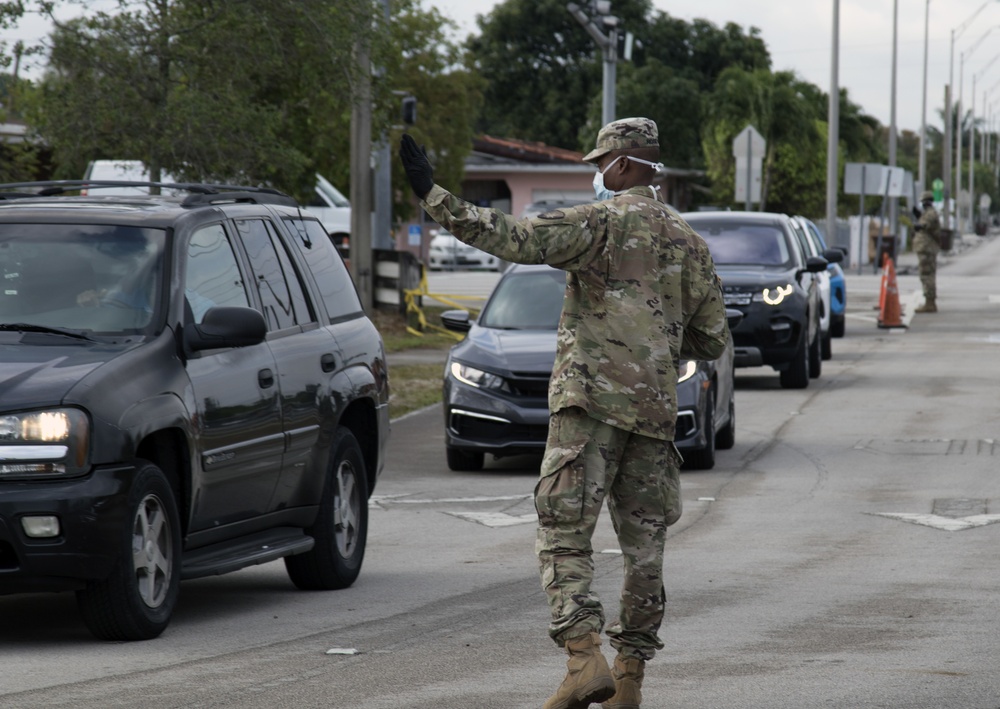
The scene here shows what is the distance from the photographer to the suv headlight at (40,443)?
6.50 meters

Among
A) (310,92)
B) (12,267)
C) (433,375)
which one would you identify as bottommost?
(433,375)

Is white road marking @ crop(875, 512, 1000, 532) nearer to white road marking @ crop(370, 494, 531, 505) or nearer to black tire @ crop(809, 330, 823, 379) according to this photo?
white road marking @ crop(370, 494, 531, 505)

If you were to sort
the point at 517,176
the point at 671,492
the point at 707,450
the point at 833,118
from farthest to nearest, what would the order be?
1. the point at 517,176
2. the point at 833,118
3. the point at 707,450
4. the point at 671,492

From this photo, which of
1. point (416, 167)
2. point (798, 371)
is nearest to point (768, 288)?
point (798, 371)

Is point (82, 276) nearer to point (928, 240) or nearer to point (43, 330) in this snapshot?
point (43, 330)

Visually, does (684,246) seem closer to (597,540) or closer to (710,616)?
(710,616)

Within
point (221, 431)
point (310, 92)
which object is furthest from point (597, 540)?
point (310, 92)

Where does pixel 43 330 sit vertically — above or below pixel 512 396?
above

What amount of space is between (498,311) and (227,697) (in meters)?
8.50

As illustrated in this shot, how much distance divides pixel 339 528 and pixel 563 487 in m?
3.16

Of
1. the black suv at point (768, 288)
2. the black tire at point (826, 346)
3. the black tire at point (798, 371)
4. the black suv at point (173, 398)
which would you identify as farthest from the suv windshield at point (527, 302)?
the black tire at point (826, 346)

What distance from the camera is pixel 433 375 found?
21.0m

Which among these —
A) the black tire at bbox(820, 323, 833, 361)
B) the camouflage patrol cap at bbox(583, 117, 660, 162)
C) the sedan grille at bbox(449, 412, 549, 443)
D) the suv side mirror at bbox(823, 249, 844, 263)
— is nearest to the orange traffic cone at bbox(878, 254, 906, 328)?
the black tire at bbox(820, 323, 833, 361)

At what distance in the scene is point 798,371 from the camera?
64.7 ft
